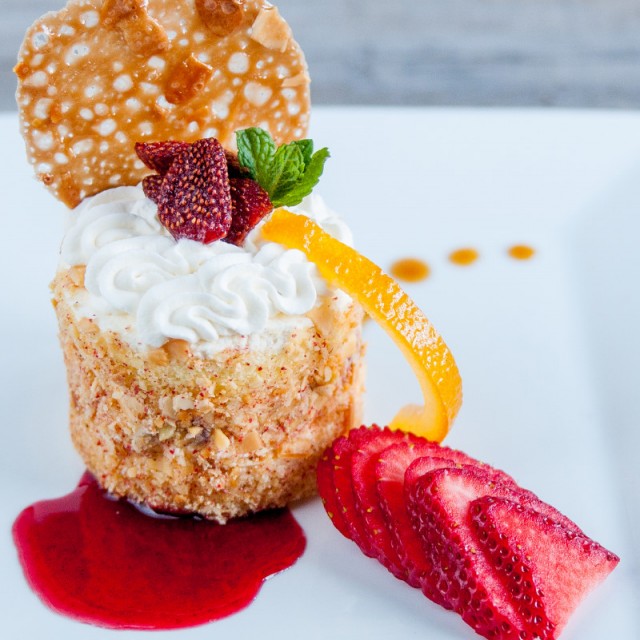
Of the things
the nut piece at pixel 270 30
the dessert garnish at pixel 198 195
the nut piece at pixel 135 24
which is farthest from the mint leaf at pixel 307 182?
the nut piece at pixel 135 24

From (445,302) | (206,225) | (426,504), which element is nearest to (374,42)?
(445,302)

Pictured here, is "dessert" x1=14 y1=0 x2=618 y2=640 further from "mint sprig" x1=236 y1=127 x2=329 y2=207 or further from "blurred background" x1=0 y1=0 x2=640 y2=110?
"blurred background" x1=0 y1=0 x2=640 y2=110

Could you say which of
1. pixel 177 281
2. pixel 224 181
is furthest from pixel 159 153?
pixel 177 281

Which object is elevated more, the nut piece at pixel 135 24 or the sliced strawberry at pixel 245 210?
the nut piece at pixel 135 24

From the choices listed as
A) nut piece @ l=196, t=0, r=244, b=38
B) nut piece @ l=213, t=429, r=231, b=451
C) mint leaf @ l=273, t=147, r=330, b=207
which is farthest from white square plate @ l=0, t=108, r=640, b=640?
nut piece @ l=196, t=0, r=244, b=38

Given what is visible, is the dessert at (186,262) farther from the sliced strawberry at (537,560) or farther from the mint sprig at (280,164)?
the sliced strawberry at (537,560)

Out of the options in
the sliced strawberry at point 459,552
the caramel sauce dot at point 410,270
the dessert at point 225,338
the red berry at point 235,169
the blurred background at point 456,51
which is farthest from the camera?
the blurred background at point 456,51
